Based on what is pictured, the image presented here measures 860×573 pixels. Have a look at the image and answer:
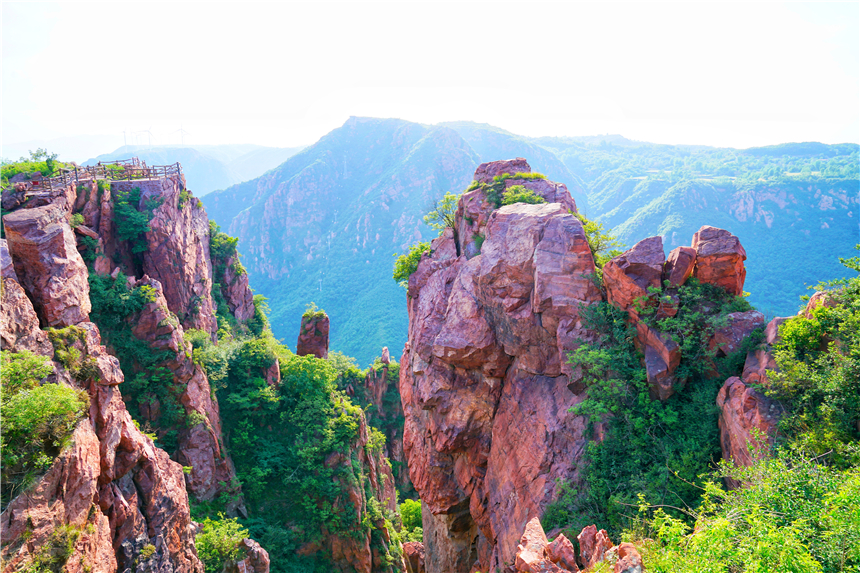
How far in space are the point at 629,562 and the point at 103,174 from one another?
40.1 metres

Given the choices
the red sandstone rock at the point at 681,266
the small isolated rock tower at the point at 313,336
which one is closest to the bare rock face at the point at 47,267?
the red sandstone rock at the point at 681,266

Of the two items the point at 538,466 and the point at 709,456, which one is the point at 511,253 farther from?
the point at 709,456

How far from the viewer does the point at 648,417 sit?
16.0 meters

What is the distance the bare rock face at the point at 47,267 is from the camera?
18031 mm

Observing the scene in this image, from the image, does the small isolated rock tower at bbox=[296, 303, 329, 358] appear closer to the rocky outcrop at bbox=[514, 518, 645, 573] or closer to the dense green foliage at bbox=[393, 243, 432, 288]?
the dense green foliage at bbox=[393, 243, 432, 288]

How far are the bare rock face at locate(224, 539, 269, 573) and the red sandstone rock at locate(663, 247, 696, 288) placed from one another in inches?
974

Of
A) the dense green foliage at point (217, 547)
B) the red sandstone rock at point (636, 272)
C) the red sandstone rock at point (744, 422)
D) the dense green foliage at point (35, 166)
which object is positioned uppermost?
the dense green foliage at point (35, 166)

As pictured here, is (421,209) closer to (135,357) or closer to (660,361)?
(135,357)

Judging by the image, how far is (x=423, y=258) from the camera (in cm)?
2805

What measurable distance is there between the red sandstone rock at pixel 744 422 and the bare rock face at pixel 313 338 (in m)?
38.0

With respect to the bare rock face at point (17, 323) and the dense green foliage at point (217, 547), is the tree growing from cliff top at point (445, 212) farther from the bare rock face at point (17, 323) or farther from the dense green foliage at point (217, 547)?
the dense green foliage at point (217, 547)

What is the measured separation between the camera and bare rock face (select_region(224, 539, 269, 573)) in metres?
23.1

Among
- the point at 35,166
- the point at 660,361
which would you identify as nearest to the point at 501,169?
the point at 660,361

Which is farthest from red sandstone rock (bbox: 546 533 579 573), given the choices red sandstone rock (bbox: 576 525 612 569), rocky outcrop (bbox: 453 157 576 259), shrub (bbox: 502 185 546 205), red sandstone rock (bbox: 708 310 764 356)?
shrub (bbox: 502 185 546 205)
